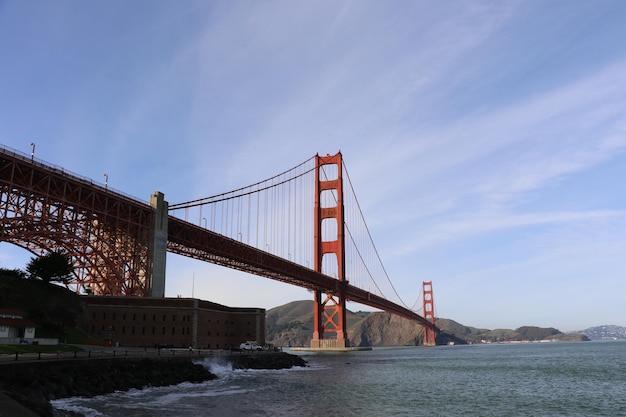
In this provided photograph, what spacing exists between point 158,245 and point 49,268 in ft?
45.3

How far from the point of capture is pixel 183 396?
1318 inches

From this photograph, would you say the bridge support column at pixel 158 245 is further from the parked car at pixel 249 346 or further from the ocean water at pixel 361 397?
the ocean water at pixel 361 397

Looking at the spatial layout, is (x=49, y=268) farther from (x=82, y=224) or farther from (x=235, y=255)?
(x=235, y=255)

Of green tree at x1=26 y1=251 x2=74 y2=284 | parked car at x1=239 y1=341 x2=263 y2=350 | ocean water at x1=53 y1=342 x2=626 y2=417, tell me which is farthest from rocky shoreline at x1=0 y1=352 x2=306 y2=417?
green tree at x1=26 y1=251 x2=74 y2=284

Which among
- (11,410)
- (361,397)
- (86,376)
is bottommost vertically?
(361,397)

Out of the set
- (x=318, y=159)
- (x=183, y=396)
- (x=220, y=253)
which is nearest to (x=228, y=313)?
(x=220, y=253)

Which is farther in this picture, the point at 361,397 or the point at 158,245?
the point at 158,245

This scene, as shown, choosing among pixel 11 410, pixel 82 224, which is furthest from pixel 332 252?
pixel 11 410

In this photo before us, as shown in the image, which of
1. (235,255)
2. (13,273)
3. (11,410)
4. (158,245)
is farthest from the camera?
(235,255)

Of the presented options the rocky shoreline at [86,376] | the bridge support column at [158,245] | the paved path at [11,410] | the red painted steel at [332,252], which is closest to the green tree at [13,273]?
the bridge support column at [158,245]

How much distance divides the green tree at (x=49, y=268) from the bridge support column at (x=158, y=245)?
10659 mm

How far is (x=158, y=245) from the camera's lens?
65.8 metres

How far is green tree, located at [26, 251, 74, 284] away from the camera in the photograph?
180ft

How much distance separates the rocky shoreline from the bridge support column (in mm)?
20473
